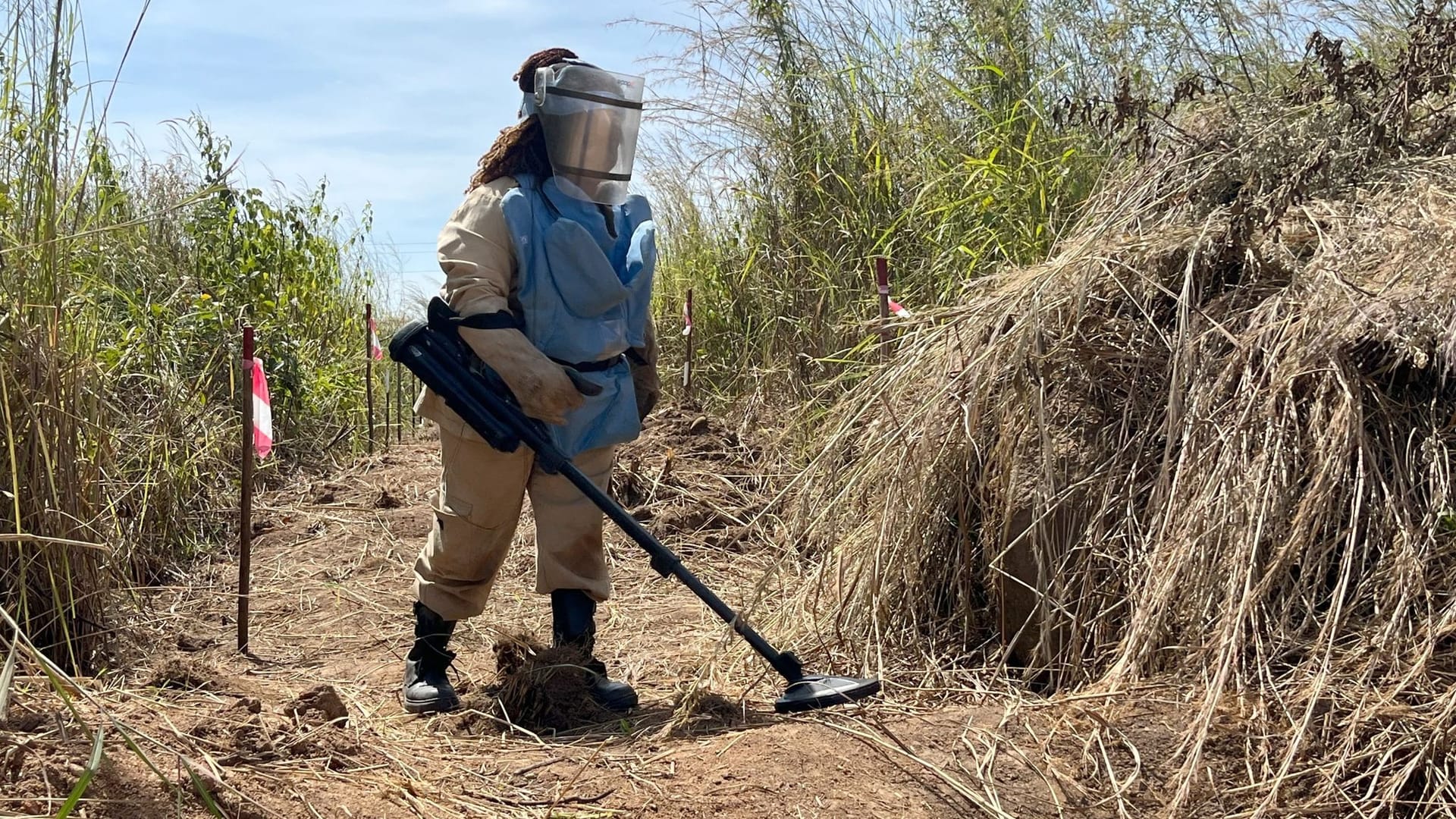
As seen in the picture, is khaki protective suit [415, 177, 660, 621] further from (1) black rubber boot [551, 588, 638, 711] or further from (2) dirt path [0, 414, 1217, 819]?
(2) dirt path [0, 414, 1217, 819]

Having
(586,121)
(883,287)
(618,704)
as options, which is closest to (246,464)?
(618,704)

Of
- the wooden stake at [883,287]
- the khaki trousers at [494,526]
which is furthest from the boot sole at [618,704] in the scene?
the wooden stake at [883,287]

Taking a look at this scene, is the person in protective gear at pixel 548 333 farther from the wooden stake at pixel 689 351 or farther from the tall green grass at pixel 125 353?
the wooden stake at pixel 689 351

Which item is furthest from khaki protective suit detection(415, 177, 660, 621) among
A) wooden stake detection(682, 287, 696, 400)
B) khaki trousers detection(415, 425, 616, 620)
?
wooden stake detection(682, 287, 696, 400)

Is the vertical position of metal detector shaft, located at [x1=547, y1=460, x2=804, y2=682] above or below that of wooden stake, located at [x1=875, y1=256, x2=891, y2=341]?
below

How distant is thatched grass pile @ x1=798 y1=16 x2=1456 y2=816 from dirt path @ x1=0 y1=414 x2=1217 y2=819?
36cm

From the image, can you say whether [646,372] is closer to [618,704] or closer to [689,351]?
[618,704]

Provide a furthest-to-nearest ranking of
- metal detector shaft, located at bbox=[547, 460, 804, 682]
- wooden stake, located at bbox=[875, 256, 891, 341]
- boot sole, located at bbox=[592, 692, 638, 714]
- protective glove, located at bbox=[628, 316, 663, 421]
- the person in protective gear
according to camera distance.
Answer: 1. wooden stake, located at bbox=[875, 256, 891, 341]
2. protective glove, located at bbox=[628, 316, 663, 421]
3. boot sole, located at bbox=[592, 692, 638, 714]
4. the person in protective gear
5. metal detector shaft, located at bbox=[547, 460, 804, 682]

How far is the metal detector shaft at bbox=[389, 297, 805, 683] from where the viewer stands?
3.06 metres

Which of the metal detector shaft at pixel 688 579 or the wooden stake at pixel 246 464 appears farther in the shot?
the wooden stake at pixel 246 464

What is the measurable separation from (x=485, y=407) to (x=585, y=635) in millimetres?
696

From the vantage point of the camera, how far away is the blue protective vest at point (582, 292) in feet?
10.6

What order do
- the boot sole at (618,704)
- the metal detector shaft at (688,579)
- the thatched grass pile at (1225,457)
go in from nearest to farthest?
1. the thatched grass pile at (1225,457)
2. the metal detector shaft at (688,579)
3. the boot sole at (618,704)

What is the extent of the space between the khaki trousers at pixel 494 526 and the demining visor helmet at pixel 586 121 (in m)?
0.72
